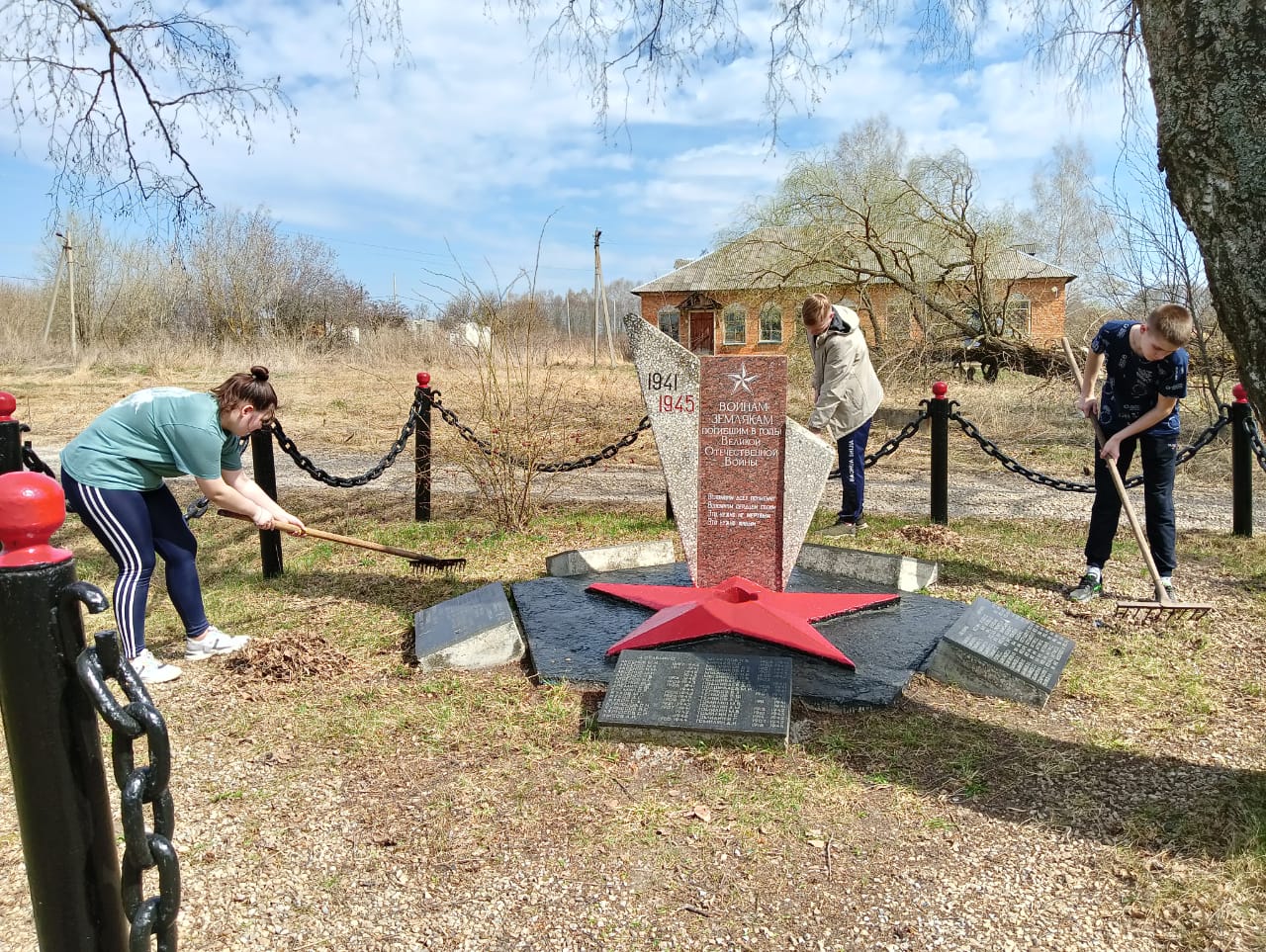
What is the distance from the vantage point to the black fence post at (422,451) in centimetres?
707

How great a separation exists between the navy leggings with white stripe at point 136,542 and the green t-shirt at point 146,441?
0.07 metres

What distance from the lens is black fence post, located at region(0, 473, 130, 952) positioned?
4.87ft

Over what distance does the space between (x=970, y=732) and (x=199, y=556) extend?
577 cm

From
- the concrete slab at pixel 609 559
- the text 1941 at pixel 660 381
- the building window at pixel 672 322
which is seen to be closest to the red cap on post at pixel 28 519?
the text 1941 at pixel 660 381

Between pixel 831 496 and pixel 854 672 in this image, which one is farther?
pixel 831 496

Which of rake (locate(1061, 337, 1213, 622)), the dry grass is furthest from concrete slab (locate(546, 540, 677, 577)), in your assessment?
rake (locate(1061, 337, 1213, 622))

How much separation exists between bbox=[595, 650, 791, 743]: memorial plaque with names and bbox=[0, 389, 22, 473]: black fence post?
3.88m

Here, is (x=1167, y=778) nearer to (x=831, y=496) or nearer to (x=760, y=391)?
(x=760, y=391)

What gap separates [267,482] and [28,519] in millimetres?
4707

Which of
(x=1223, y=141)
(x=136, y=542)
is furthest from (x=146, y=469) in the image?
(x=1223, y=141)

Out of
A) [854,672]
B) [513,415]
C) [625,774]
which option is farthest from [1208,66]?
[513,415]

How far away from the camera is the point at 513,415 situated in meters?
6.89

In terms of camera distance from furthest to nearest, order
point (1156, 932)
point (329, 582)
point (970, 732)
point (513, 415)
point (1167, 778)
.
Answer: point (513, 415) < point (329, 582) < point (970, 732) < point (1167, 778) < point (1156, 932)

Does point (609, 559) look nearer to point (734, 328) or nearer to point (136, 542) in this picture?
point (136, 542)
